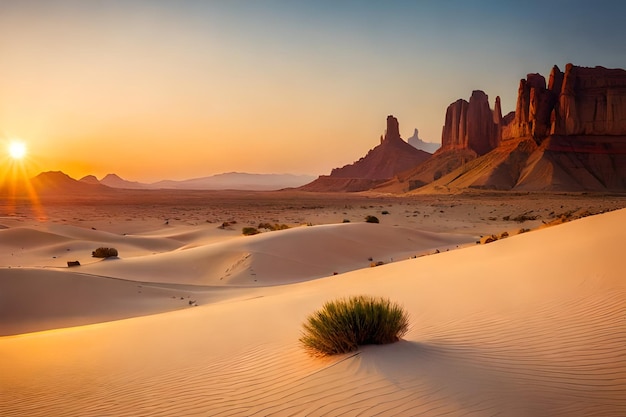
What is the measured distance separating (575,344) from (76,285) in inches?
460

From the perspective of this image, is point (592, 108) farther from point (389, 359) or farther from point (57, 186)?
point (57, 186)

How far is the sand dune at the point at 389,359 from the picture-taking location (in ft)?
13.3

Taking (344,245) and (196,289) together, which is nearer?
(196,289)

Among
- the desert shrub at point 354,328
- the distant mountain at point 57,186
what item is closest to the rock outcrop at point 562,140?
the desert shrub at point 354,328

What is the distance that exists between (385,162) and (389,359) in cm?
16685

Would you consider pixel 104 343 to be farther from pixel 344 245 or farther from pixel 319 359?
pixel 344 245

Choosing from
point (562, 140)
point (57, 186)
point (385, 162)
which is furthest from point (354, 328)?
point (385, 162)

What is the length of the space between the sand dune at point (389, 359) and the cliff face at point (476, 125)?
4712 inches

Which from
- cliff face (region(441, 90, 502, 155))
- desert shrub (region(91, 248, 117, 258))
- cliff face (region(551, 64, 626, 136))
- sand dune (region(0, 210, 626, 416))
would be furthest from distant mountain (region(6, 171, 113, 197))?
sand dune (region(0, 210, 626, 416))

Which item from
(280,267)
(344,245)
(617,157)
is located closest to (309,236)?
(344,245)

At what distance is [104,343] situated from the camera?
7305mm

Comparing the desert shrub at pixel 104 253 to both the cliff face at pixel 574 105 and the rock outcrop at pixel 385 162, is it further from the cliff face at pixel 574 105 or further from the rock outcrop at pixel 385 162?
the rock outcrop at pixel 385 162

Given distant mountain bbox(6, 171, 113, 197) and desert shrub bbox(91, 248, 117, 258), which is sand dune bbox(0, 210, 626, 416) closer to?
desert shrub bbox(91, 248, 117, 258)

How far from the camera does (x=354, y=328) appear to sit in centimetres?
512
